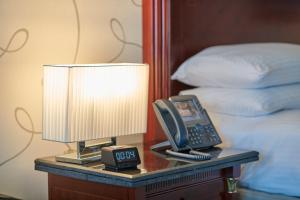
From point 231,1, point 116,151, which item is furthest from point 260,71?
point 116,151

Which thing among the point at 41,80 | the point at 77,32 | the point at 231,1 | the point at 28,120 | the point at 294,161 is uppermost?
the point at 231,1

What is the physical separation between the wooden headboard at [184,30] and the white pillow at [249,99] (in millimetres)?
128

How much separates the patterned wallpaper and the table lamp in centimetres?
19

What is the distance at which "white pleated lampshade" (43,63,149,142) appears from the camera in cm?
162

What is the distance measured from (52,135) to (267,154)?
2.19 feet

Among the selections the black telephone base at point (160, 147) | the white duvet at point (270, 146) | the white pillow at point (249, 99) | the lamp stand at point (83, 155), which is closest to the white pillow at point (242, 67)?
the white pillow at point (249, 99)

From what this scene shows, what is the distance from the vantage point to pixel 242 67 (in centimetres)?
204

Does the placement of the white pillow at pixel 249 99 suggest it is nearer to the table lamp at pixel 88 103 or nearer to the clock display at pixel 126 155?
the table lamp at pixel 88 103

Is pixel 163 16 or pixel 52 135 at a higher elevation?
pixel 163 16

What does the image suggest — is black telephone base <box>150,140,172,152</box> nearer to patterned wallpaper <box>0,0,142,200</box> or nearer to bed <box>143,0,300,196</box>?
bed <box>143,0,300,196</box>

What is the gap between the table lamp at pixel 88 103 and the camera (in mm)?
1619

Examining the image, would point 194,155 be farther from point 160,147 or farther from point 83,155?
point 83,155

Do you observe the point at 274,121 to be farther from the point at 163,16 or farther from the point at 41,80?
the point at 41,80

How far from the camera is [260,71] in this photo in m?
2.00
